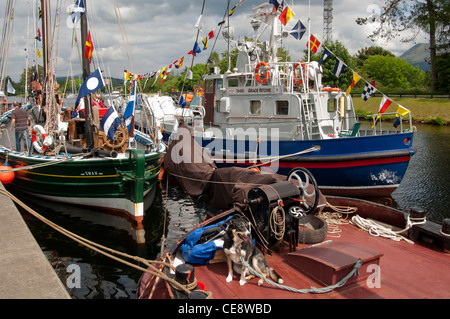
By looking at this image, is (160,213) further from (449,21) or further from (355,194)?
(449,21)

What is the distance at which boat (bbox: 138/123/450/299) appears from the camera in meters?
4.78

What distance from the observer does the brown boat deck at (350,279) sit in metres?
4.79

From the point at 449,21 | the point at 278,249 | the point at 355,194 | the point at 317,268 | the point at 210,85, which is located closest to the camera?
the point at 317,268

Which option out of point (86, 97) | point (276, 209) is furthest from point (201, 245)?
point (86, 97)

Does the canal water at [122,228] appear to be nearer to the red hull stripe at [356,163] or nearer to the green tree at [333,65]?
the red hull stripe at [356,163]

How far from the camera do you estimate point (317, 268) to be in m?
5.04

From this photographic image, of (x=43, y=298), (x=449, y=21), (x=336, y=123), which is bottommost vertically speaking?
(x=43, y=298)

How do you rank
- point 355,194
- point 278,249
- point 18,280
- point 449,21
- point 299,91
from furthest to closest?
point 449,21 < point 299,91 < point 355,194 < point 278,249 < point 18,280

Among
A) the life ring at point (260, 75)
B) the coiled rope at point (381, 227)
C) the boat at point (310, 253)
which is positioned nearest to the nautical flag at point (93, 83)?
the boat at point (310, 253)

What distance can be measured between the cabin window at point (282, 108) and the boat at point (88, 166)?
5.09 m

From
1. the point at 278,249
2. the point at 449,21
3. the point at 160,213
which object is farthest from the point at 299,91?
the point at 449,21

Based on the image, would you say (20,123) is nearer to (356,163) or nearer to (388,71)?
(356,163)
